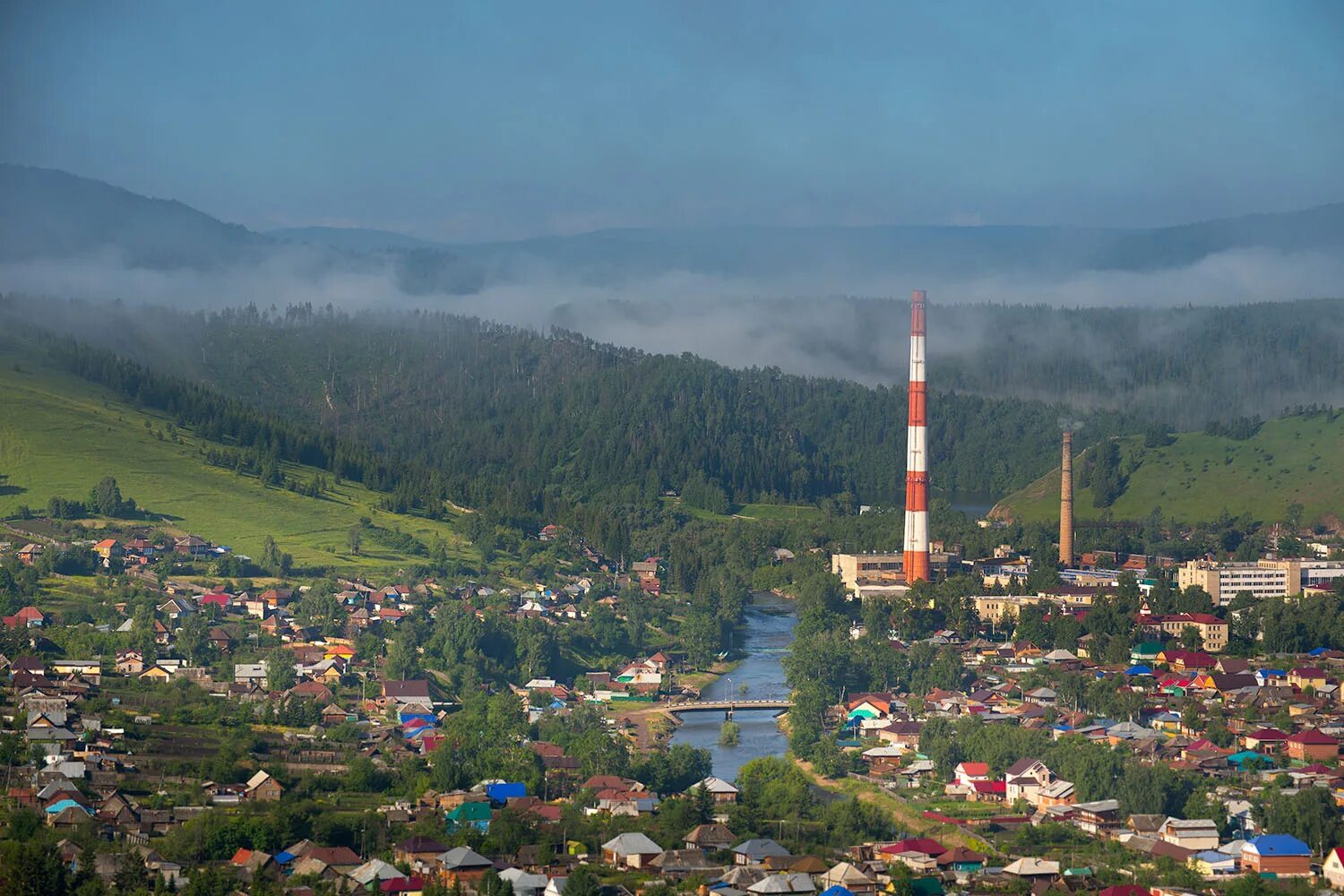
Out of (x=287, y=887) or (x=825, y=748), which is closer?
(x=287, y=887)

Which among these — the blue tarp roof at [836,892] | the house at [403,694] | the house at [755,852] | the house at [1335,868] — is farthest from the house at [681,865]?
the house at [403,694]

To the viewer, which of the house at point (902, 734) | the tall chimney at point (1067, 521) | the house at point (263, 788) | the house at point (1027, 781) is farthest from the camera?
the tall chimney at point (1067, 521)

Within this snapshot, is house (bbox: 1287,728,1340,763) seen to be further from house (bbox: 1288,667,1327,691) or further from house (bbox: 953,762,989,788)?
Answer: house (bbox: 1288,667,1327,691)

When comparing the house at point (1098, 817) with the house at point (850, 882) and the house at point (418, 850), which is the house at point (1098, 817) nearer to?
the house at point (850, 882)

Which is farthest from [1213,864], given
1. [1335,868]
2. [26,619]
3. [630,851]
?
[26,619]

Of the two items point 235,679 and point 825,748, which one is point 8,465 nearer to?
point 235,679

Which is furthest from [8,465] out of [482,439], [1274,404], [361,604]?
[1274,404]
